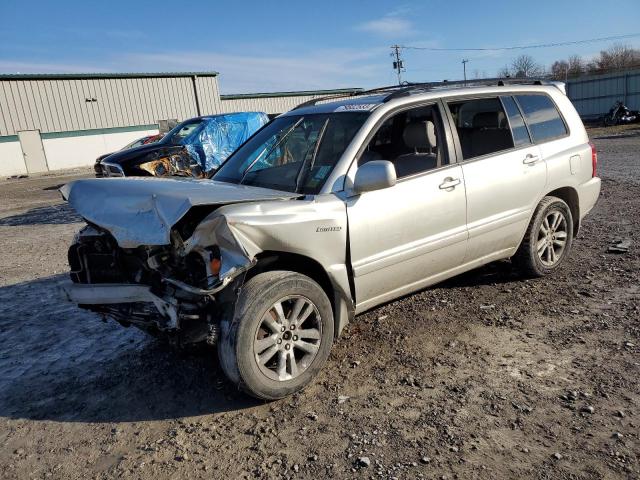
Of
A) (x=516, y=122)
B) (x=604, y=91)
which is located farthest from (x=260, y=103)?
(x=516, y=122)

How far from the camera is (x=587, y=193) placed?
17.7 feet

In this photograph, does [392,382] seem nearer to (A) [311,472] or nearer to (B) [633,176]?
(A) [311,472]

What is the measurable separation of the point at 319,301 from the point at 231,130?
993 cm

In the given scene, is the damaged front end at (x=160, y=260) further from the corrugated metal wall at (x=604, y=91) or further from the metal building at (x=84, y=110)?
the corrugated metal wall at (x=604, y=91)

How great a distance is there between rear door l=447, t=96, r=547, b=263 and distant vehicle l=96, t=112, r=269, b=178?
20.1 ft

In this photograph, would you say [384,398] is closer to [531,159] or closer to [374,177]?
[374,177]

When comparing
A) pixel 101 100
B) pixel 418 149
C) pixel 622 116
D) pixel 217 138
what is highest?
pixel 101 100

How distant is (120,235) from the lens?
130 inches

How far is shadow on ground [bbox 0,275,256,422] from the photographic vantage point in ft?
11.1

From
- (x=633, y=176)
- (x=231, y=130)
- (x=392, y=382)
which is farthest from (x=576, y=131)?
(x=231, y=130)

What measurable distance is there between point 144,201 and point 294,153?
55.5 inches

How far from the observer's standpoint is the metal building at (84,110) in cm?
3241

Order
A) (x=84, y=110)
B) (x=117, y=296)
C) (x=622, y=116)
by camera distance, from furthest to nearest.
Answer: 1. (x=84, y=110)
2. (x=622, y=116)
3. (x=117, y=296)

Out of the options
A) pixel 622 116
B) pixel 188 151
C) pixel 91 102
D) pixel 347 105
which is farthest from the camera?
pixel 91 102
